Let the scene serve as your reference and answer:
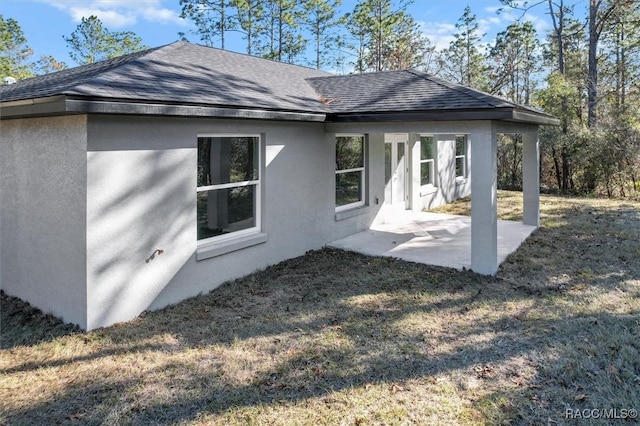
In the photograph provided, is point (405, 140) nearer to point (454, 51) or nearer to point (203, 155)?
point (203, 155)

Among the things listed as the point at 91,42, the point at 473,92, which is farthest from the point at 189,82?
the point at 91,42

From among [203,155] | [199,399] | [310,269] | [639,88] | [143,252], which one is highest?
[639,88]

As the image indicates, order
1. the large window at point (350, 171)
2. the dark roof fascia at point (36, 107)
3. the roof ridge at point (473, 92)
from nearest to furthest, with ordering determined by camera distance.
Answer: the dark roof fascia at point (36, 107) < the roof ridge at point (473, 92) < the large window at point (350, 171)

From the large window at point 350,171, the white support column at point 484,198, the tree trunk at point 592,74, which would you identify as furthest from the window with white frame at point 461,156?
the white support column at point 484,198

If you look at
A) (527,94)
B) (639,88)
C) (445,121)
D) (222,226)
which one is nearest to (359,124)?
(445,121)

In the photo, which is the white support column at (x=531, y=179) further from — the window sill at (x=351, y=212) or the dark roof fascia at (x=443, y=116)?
the window sill at (x=351, y=212)

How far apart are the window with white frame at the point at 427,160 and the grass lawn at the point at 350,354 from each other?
744 cm

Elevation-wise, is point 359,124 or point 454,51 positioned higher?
point 454,51

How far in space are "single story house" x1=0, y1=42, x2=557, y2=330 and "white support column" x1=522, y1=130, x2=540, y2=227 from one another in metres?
0.84

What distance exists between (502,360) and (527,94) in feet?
93.0

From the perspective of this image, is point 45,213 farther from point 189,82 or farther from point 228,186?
point 189,82

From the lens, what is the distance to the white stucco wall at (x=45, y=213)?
17.8 ft

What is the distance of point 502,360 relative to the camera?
456 cm

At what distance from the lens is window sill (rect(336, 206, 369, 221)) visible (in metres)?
9.98
